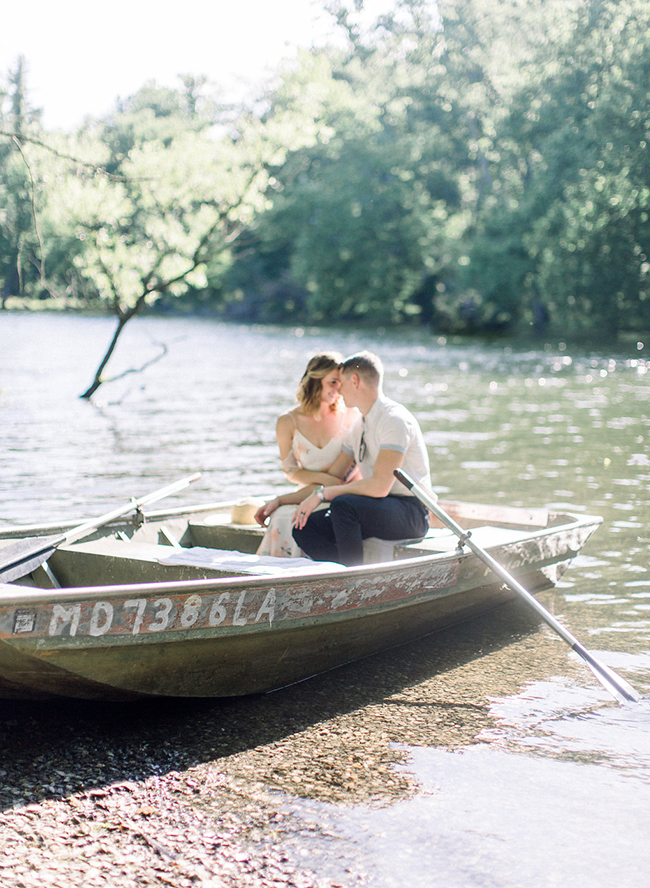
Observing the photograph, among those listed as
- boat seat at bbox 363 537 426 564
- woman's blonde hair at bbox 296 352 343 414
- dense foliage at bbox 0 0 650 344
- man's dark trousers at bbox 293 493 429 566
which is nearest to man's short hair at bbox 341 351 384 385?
woman's blonde hair at bbox 296 352 343 414

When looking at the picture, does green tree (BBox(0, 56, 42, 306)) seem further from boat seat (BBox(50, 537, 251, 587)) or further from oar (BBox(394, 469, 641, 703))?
oar (BBox(394, 469, 641, 703))

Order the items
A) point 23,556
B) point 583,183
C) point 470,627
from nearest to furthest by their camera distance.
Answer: point 23,556
point 470,627
point 583,183

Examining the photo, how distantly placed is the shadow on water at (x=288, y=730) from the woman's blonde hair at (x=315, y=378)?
1.45 meters

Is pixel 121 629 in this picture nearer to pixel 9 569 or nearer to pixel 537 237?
pixel 9 569

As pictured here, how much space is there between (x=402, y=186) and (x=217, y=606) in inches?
1752

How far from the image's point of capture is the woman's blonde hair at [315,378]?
17.9 feet

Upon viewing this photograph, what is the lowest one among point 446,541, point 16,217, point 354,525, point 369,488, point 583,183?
point 446,541

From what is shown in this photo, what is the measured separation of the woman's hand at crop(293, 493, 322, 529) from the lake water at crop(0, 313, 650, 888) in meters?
0.87

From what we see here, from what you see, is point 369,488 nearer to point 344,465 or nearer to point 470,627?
point 344,465

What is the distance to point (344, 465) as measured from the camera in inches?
224

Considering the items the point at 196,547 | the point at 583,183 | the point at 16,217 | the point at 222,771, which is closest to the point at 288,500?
the point at 196,547

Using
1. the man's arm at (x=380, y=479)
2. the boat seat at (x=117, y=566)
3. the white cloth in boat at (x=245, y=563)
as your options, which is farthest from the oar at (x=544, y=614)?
the boat seat at (x=117, y=566)

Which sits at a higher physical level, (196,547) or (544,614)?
(196,547)

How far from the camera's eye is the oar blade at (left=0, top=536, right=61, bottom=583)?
15.4ft
